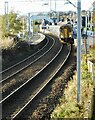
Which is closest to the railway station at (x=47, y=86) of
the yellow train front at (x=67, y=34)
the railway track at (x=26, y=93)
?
the railway track at (x=26, y=93)

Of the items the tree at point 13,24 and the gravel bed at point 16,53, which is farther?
the tree at point 13,24

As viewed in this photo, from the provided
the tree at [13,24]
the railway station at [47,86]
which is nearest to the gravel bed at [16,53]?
the railway station at [47,86]

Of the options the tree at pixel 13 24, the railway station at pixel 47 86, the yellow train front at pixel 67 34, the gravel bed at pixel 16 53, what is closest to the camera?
the railway station at pixel 47 86

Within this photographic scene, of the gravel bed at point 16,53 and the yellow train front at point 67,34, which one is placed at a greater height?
the yellow train front at point 67,34

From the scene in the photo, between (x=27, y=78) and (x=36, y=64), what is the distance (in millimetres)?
5602

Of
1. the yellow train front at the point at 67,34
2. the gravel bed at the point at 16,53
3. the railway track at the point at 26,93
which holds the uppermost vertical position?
the yellow train front at the point at 67,34

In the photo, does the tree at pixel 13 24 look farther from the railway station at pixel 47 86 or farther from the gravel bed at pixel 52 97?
the gravel bed at pixel 52 97

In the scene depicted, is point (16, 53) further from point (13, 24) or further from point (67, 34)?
point (13, 24)

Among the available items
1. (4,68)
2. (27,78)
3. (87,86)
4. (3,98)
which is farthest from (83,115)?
(4,68)

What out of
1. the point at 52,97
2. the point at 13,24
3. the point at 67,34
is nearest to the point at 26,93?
the point at 52,97

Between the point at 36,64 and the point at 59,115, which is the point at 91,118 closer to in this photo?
the point at 59,115

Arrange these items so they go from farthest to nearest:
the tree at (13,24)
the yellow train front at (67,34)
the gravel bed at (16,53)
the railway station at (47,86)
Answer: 1. the tree at (13,24)
2. the yellow train front at (67,34)
3. the gravel bed at (16,53)
4. the railway station at (47,86)

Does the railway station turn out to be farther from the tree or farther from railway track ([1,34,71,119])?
the tree

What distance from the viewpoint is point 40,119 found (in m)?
11.8
